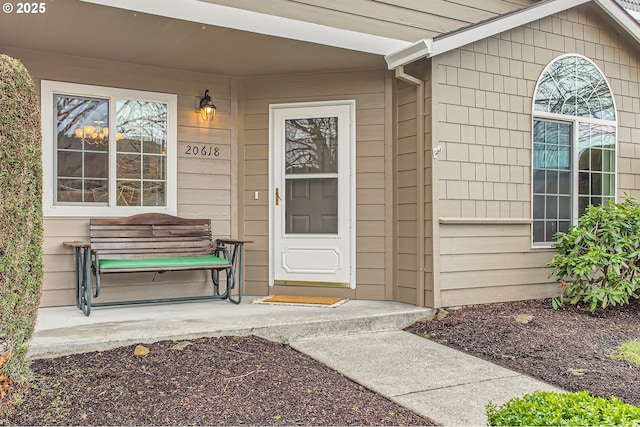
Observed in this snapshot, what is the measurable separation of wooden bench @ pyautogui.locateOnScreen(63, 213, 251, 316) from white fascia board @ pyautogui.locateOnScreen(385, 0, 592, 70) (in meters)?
2.21

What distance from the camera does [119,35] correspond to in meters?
4.21

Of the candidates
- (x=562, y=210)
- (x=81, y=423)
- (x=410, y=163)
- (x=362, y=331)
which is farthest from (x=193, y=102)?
(x=562, y=210)

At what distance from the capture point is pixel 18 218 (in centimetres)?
246

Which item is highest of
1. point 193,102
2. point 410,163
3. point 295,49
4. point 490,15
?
point 490,15

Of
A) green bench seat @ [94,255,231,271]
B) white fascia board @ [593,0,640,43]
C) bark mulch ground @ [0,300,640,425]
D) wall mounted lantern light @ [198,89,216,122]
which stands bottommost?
bark mulch ground @ [0,300,640,425]

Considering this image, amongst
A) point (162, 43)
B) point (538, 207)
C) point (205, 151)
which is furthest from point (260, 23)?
point (538, 207)

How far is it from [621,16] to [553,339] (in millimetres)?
3707

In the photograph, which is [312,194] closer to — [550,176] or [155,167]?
[155,167]

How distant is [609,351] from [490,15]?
140 inches

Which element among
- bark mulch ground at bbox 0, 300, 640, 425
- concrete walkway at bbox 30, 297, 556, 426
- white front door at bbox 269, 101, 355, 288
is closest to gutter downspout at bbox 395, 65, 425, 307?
concrete walkway at bbox 30, 297, 556, 426

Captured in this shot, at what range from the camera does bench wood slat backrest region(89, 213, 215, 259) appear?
15.5 feet

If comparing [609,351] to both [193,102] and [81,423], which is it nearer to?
[81,423]

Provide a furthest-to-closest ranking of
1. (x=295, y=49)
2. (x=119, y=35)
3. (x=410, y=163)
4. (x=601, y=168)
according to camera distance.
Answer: (x=601, y=168), (x=410, y=163), (x=295, y=49), (x=119, y=35)

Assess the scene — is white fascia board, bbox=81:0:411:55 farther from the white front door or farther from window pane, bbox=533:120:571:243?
window pane, bbox=533:120:571:243
